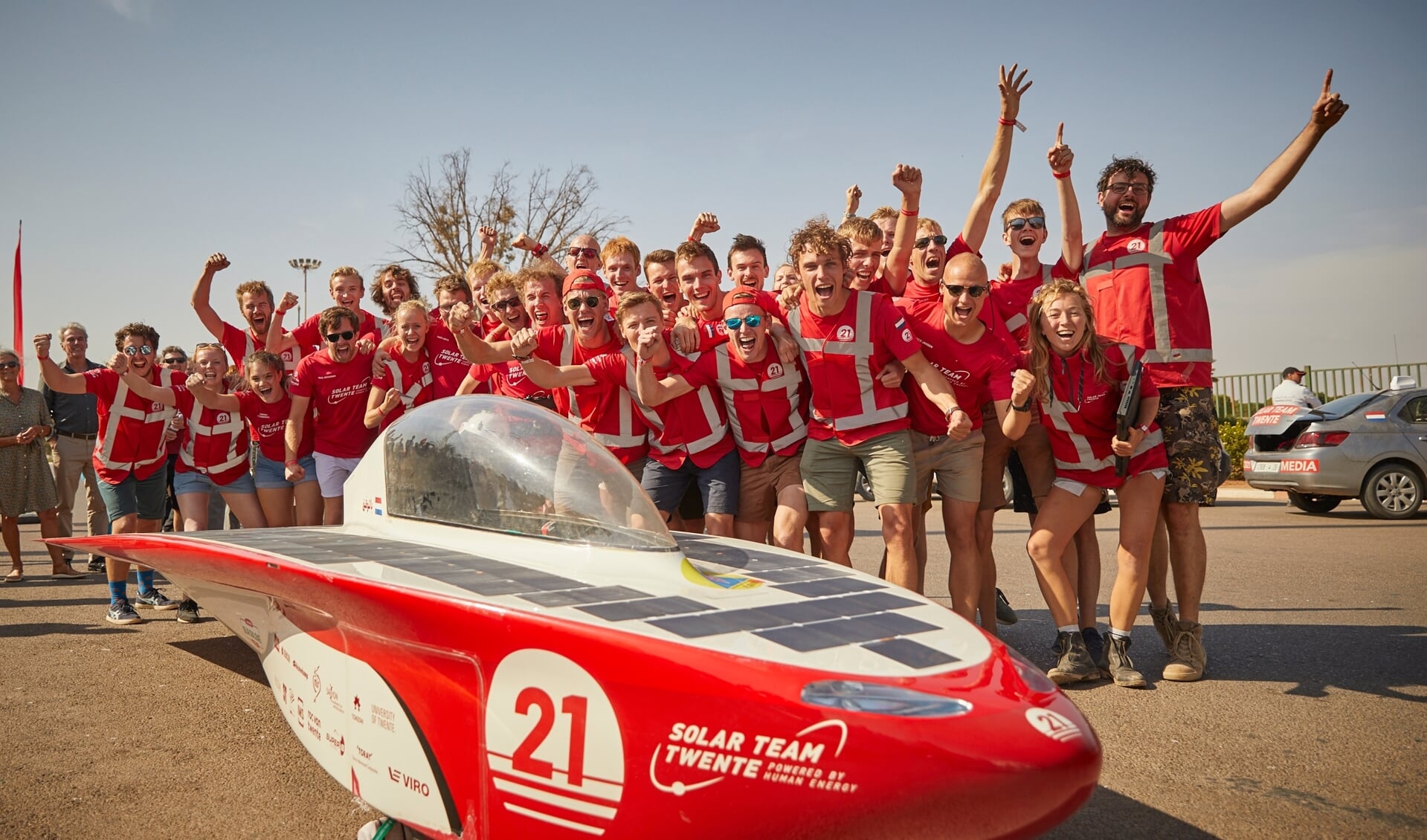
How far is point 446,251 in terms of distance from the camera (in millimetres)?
28406

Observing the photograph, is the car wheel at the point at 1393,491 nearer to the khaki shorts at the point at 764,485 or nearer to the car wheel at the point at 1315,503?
the car wheel at the point at 1315,503

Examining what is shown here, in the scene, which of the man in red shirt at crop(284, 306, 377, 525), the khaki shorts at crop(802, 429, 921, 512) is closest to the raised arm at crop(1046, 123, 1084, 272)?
the khaki shorts at crop(802, 429, 921, 512)

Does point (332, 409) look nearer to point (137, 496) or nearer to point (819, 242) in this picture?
point (137, 496)

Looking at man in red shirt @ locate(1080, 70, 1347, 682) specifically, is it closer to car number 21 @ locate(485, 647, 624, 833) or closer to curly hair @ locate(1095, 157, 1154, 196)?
curly hair @ locate(1095, 157, 1154, 196)

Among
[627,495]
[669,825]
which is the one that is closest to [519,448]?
[627,495]

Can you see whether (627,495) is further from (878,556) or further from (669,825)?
(878,556)

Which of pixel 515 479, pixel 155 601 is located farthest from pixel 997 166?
pixel 155 601

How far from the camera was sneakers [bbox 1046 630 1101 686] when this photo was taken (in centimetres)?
456

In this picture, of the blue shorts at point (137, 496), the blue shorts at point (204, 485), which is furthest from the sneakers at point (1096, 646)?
the blue shorts at point (137, 496)

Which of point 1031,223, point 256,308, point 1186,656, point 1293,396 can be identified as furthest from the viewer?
point 1293,396

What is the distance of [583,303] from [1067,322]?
244 centimetres

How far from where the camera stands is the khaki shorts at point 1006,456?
526cm

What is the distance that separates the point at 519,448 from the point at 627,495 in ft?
1.32

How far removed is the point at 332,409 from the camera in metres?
6.52
